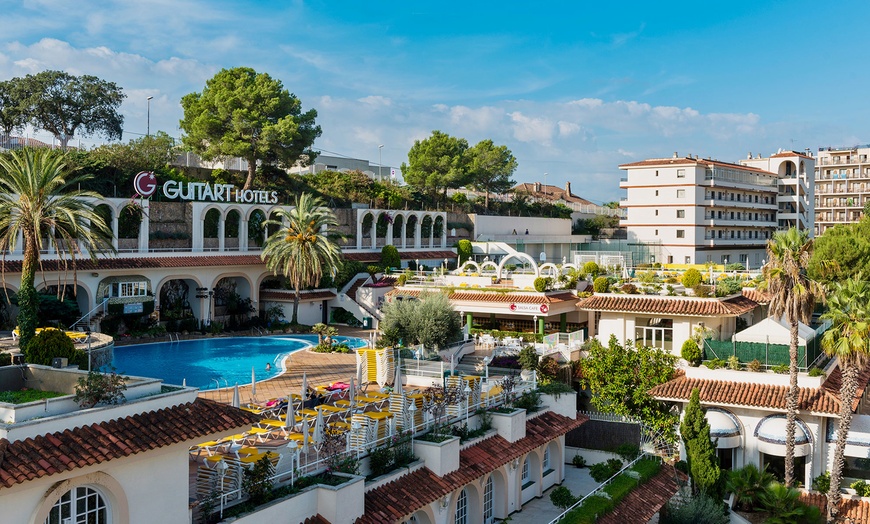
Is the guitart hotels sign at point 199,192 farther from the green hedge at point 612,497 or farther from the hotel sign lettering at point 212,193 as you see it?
the green hedge at point 612,497

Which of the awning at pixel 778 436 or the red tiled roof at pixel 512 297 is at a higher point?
the red tiled roof at pixel 512 297

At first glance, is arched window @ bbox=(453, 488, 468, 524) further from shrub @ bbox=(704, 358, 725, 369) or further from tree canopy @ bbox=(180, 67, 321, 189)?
tree canopy @ bbox=(180, 67, 321, 189)

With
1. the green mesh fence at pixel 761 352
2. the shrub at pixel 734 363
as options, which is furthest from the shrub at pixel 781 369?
the shrub at pixel 734 363

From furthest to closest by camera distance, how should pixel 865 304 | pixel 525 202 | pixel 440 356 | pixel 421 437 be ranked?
pixel 525 202
pixel 440 356
pixel 865 304
pixel 421 437

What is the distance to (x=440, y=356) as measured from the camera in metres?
33.7

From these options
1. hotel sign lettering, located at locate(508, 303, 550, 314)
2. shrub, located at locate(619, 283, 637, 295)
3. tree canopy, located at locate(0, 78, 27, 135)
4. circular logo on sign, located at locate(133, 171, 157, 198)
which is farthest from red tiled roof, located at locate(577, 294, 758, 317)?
tree canopy, located at locate(0, 78, 27, 135)

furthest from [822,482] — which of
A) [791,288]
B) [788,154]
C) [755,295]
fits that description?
[788,154]

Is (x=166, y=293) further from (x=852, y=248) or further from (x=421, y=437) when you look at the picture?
(x=852, y=248)

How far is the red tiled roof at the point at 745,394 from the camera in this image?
96.7ft

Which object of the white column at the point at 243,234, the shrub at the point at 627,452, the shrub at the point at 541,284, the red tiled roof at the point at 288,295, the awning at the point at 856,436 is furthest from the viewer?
the white column at the point at 243,234

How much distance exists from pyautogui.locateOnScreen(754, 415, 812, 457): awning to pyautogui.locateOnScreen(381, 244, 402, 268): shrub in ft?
117

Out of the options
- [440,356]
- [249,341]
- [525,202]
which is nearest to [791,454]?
[440,356]

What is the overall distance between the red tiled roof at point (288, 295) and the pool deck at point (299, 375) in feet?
39.6

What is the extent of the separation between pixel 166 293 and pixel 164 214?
16.5ft
